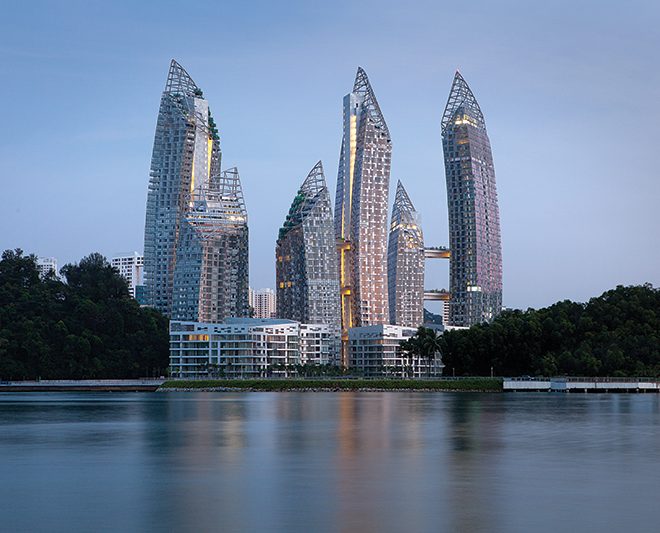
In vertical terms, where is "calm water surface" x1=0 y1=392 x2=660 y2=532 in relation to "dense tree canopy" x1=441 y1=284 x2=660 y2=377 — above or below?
below

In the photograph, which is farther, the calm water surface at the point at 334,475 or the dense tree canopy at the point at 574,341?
the dense tree canopy at the point at 574,341

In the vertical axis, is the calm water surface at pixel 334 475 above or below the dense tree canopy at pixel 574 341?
below

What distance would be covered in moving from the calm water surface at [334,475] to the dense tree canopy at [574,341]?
79.3 metres

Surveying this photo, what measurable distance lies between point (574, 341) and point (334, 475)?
134 metres

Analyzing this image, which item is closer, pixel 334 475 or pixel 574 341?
pixel 334 475

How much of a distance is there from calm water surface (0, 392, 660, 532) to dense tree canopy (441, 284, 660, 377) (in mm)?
79319

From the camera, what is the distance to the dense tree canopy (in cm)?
16800

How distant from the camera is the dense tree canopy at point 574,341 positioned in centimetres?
16800

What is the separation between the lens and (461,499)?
40.6 metres

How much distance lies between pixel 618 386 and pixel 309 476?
126 meters

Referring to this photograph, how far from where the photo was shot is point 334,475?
4872cm

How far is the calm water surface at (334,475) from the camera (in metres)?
35.9

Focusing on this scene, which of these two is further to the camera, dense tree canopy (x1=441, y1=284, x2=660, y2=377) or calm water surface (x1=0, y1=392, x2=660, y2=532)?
dense tree canopy (x1=441, y1=284, x2=660, y2=377)

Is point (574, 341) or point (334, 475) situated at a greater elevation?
point (574, 341)
